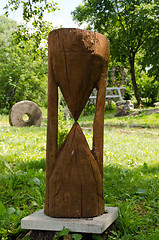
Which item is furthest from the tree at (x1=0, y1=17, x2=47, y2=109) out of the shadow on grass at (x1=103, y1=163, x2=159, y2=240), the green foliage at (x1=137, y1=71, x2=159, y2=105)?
the shadow on grass at (x1=103, y1=163, x2=159, y2=240)

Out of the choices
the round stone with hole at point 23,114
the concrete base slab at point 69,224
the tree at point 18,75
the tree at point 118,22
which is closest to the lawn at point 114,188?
the concrete base slab at point 69,224

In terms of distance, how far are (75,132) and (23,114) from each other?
9834 mm

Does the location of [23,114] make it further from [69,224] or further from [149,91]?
[149,91]

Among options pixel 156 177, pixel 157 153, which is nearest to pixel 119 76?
pixel 157 153

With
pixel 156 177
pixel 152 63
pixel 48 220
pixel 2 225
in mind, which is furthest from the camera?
pixel 152 63

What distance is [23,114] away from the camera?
11.9m

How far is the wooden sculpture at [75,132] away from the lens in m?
2.31

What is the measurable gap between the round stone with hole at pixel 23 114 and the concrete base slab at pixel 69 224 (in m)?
9.63

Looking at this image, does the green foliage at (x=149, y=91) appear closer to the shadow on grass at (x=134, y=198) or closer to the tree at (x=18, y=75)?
the tree at (x=18, y=75)

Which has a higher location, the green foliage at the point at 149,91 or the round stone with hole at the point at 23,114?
the green foliage at the point at 149,91

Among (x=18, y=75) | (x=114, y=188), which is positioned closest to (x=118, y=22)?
(x=18, y=75)

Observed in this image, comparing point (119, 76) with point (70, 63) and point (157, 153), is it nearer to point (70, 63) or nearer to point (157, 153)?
point (157, 153)

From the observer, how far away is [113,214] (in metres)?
2.47

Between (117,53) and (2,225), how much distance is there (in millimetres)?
17169
